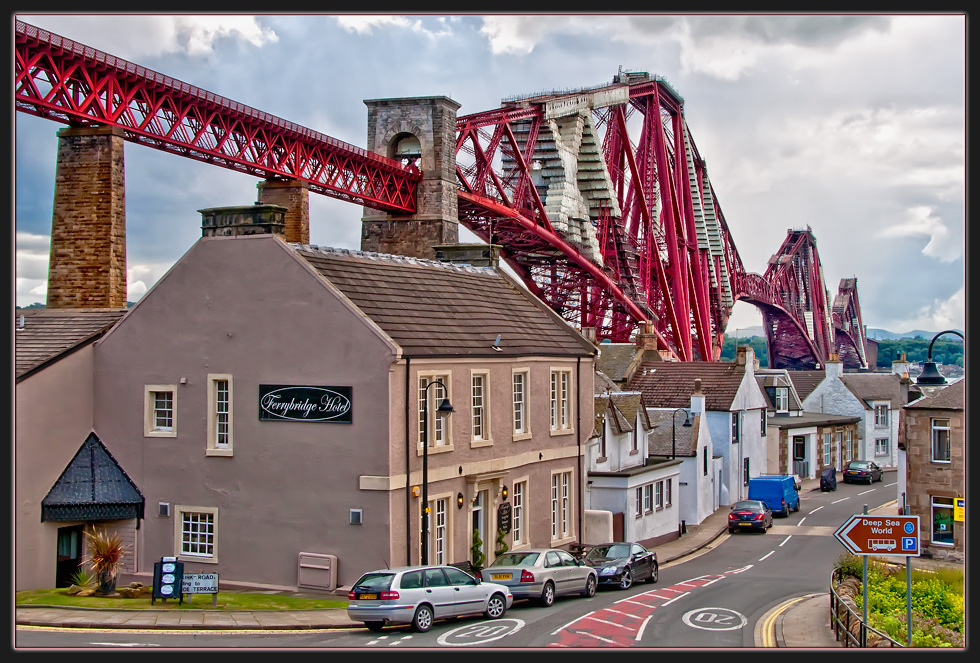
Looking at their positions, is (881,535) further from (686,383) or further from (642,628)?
(686,383)

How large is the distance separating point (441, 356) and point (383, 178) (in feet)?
136

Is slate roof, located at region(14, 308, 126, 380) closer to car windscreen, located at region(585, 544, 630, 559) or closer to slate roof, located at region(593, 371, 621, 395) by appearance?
car windscreen, located at region(585, 544, 630, 559)

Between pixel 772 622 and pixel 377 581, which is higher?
pixel 377 581

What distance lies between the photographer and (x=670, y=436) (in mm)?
47594

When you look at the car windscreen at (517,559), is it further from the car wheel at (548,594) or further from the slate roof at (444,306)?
the slate roof at (444,306)

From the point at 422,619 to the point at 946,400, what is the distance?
21.8 m

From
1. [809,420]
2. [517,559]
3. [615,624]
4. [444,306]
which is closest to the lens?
[615,624]

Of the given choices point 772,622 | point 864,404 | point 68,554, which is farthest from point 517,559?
point 864,404

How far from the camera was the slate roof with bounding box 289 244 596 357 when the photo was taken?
87.1 feet

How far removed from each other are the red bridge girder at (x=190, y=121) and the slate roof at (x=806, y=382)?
95.1 ft

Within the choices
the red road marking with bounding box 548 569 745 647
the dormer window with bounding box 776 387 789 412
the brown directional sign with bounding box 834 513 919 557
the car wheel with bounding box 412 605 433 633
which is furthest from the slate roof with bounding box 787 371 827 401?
the car wheel with bounding box 412 605 433 633

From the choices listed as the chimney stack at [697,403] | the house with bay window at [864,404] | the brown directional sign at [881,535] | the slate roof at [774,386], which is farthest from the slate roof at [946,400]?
the house with bay window at [864,404]

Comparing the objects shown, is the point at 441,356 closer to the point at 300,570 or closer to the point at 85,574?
the point at 300,570

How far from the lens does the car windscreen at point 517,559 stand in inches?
1024
